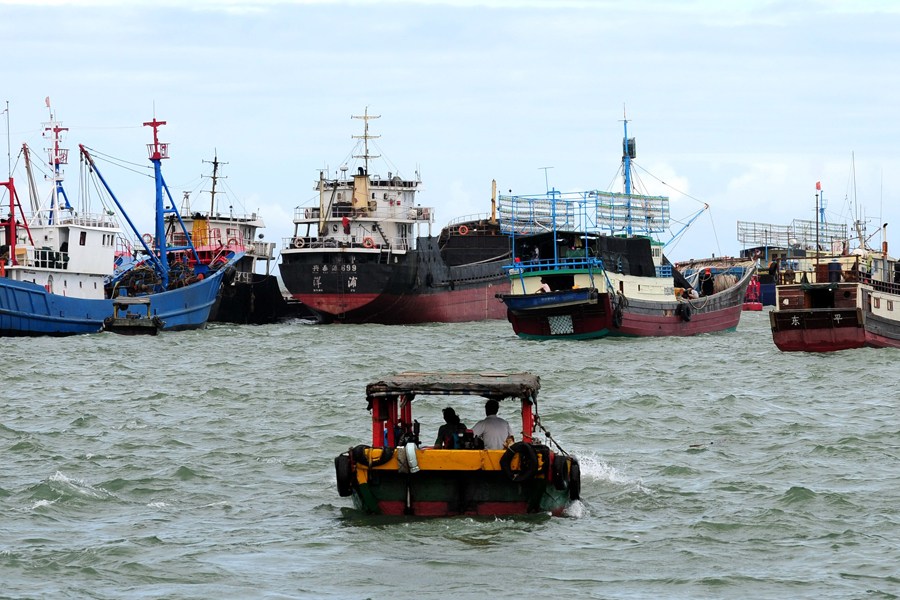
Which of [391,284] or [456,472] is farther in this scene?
[391,284]

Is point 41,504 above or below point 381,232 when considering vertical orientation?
below

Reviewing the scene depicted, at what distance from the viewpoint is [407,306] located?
234ft

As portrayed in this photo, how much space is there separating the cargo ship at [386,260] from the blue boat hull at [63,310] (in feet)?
23.5

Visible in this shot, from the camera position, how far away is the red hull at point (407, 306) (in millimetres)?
69250

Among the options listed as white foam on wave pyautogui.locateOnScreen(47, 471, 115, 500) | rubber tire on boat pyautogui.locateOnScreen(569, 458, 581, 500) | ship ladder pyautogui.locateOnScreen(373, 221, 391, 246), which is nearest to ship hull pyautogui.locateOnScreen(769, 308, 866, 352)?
rubber tire on boat pyautogui.locateOnScreen(569, 458, 581, 500)

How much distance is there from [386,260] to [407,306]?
2.70 meters

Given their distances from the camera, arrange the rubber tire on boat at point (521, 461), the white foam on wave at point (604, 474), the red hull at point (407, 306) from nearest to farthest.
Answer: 1. the rubber tire on boat at point (521, 461)
2. the white foam on wave at point (604, 474)
3. the red hull at point (407, 306)

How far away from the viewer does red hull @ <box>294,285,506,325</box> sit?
6925 cm

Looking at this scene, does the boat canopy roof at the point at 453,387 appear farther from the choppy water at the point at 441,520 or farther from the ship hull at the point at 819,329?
the ship hull at the point at 819,329

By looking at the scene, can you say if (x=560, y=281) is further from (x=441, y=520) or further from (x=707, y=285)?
(x=441, y=520)

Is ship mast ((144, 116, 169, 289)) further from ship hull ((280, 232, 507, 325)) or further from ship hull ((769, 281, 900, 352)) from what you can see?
ship hull ((769, 281, 900, 352))

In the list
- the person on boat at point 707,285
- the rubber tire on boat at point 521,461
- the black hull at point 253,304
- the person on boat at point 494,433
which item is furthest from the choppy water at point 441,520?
the black hull at point 253,304

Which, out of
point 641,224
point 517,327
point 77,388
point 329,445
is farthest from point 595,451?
point 641,224

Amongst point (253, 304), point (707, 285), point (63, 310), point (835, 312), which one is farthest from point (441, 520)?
point (253, 304)
